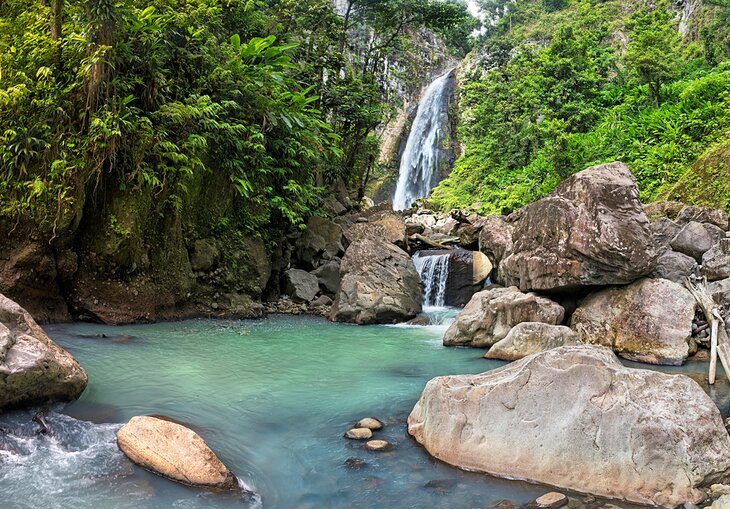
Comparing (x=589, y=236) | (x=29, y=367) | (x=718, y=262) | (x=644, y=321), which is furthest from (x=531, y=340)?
(x=29, y=367)

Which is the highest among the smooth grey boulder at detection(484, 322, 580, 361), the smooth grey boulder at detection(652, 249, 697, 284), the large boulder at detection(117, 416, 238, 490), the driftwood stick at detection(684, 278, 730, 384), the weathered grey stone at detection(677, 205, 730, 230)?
the weathered grey stone at detection(677, 205, 730, 230)

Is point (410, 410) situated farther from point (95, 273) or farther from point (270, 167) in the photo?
point (270, 167)

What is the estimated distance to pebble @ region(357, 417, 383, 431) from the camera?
5195mm

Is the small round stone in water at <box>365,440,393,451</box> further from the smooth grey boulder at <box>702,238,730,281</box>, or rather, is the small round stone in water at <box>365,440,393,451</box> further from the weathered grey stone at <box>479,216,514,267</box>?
the weathered grey stone at <box>479,216,514,267</box>

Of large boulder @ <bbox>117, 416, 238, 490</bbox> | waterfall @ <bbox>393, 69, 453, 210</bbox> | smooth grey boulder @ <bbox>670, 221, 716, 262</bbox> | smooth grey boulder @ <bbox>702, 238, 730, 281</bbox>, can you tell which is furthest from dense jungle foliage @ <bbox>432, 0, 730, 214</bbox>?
large boulder @ <bbox>117, 416, 238, 490</bbox>

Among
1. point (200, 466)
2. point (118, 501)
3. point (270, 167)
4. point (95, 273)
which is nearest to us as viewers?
point (118, 501)

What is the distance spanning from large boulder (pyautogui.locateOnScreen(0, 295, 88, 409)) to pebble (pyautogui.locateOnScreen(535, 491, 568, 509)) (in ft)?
14.5

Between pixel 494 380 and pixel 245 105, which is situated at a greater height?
pixel 245 105

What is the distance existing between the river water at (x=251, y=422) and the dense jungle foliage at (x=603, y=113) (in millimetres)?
11462

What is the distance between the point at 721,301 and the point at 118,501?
945cm

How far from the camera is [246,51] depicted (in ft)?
40.5

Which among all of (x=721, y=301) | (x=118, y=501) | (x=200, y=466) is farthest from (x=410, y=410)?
(x=721, y=301)

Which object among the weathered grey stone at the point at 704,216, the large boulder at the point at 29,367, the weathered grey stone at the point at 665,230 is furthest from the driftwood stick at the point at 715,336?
the large boulder at the point at 29,367

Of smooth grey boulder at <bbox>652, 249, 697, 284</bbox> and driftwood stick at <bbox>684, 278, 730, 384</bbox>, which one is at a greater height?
smooth grey boulder at <bbox>652, 249, 697, 284</bbox>
